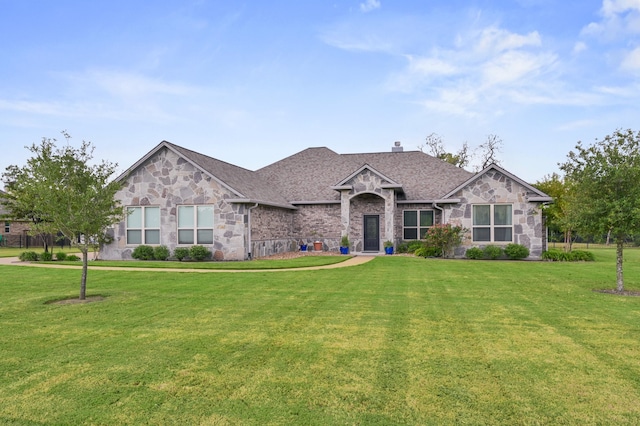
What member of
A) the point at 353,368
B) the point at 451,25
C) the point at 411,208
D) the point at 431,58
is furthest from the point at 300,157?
the point at 353,368

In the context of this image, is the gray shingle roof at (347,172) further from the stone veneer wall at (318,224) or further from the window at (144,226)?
the window at (144,226)

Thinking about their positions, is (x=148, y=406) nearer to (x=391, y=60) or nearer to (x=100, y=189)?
(x=100, y=189)

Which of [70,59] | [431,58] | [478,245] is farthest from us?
[478,245]

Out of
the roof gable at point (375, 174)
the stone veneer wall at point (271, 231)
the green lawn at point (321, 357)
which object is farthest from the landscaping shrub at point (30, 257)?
the roof gable at point (375, 174)

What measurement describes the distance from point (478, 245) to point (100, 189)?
18.1m

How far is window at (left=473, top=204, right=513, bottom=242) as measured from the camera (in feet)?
70.7

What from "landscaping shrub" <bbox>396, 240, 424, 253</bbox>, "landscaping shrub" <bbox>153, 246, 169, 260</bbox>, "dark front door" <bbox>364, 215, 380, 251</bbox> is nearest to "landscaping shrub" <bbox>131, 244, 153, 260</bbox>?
"landscaping shrub" <bbox>153, 246, 169, 260</bbox>

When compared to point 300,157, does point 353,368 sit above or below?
below

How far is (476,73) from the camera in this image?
20.9 meters

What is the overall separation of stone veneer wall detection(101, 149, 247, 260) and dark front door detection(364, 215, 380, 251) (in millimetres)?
8270

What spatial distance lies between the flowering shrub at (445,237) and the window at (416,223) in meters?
2.58

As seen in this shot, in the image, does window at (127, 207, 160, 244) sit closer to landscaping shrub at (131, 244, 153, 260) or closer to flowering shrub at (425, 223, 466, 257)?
landscaping shrub at (131, 244, 153, 260)

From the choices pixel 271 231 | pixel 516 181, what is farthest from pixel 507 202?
pixel 271 231

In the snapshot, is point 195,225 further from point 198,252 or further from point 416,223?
point 416,223
